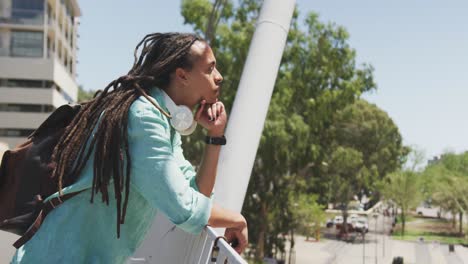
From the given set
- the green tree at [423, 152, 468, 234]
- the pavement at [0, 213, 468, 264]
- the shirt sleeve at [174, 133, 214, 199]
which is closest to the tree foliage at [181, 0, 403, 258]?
the pavement at [0, 213, 468, 264]

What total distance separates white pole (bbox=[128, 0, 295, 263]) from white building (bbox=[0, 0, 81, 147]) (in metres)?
48.6

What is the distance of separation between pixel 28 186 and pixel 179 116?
0.39m

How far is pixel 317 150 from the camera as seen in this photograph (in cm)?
2620

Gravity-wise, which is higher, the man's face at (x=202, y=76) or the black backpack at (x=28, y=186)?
the man's face at (x=202, y=76)

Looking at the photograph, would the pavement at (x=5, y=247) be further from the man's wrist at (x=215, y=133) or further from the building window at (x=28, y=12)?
the building window at (x=28, y=12)

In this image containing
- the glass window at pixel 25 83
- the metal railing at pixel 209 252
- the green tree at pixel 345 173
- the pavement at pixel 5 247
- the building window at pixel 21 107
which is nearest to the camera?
the metal railing at pixel 209 252

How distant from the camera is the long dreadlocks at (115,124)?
52.9 inches

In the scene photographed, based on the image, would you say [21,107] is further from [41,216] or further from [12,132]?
[41,216]

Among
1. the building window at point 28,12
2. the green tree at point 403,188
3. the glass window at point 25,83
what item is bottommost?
the green tree at point 403,188

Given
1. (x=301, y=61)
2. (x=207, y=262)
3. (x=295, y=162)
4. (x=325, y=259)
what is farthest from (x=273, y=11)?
(x=325, y=259)

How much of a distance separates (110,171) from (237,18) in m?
23.9

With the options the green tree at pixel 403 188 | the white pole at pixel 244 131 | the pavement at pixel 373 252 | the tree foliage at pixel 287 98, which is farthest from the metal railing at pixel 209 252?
the green tree at pixel 403 188

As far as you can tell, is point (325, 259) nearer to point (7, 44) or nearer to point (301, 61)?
point (301, 61)

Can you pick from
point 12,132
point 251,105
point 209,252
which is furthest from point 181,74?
point 12,132
